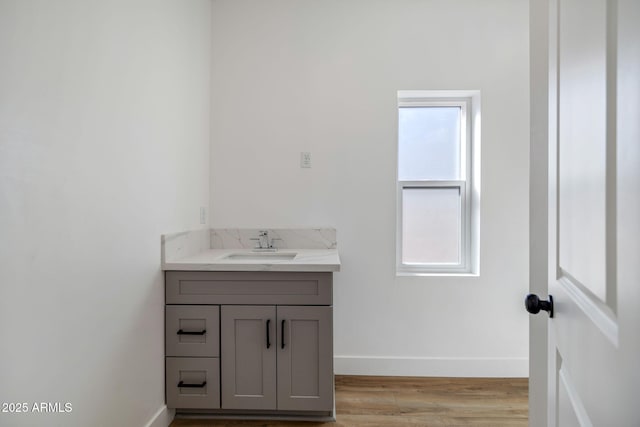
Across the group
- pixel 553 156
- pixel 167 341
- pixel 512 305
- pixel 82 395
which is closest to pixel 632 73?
pixel 553 156

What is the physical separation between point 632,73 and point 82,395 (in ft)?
5.52

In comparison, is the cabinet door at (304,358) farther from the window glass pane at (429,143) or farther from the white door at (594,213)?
the window glass pane at (429,143)

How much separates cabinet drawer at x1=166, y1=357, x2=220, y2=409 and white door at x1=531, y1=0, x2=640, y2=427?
1.57 metres

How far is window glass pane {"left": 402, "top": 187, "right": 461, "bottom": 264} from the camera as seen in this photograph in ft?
8.27

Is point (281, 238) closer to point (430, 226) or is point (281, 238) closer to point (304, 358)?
point (304, 358)

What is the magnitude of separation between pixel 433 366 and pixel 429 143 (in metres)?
1.61

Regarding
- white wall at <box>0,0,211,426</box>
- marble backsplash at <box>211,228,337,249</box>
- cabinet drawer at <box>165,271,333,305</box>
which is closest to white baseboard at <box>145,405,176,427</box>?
white wall at <box>0,0,211,426</box>

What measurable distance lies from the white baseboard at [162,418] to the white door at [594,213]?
172cm

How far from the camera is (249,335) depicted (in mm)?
1828

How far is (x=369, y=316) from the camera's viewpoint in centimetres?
240

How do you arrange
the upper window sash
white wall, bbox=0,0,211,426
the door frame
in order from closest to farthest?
white wall, bbox=0,0,211,426, the door frame, the upper window sash

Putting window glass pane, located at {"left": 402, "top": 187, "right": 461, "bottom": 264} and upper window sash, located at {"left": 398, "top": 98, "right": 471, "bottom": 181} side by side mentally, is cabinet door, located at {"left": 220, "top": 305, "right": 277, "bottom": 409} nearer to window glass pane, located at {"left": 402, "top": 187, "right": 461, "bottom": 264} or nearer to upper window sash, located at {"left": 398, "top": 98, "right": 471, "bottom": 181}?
window glass pane, located at {"left": 402, "top": 187, "right": 461, "bottom": 264}

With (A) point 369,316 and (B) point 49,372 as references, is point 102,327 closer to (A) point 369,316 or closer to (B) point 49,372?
(B) point 49,372

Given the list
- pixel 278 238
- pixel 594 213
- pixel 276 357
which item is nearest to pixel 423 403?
pixel 276 357
